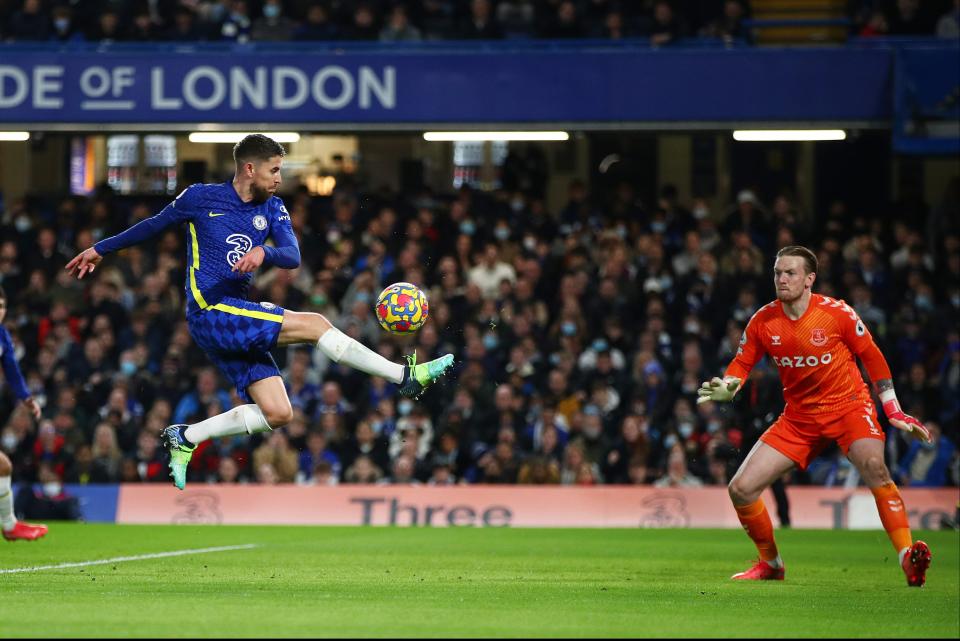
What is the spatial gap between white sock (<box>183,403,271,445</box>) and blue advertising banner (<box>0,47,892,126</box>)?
1118 centimetres

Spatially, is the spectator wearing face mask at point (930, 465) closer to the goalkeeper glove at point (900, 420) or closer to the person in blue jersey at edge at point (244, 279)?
the goalkeeper glove at point (900, 420)

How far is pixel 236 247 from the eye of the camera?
10117 mm

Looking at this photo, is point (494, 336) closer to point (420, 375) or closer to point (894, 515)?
point (420, 375)

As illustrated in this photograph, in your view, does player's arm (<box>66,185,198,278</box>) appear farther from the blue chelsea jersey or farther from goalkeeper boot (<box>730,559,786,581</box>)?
goalkeeper boot (<box>730,559,786,581</box>)

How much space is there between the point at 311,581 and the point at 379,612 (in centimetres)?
201

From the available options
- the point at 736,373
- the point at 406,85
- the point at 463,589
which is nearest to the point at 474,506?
the point at 406,85

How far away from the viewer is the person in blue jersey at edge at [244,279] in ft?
33.0

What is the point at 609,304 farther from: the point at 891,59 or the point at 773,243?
the point at 891,59

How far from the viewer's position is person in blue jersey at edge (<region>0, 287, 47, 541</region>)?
12188mm

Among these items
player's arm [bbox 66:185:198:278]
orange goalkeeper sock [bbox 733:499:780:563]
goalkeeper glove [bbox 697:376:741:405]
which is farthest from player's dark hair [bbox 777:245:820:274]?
player's arm [bbox 66:185:198:278]

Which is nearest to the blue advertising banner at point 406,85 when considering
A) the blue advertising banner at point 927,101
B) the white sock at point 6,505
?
the blue advertising banner at point 927,101

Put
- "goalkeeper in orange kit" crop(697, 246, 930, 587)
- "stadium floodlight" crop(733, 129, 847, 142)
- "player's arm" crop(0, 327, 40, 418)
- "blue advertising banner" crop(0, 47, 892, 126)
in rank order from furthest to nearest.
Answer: "stadium floodlight" crop(733, 129, 847, 142) < "blue advertising banner" crop(0, 47, 892, 126) < "player's arm" crop(0, 327, 40, 418) < "goalkeeper in orange kit" crop(697, 246, 930, 587)

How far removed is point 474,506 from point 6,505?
700 centimetres

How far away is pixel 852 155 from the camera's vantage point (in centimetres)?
2566
